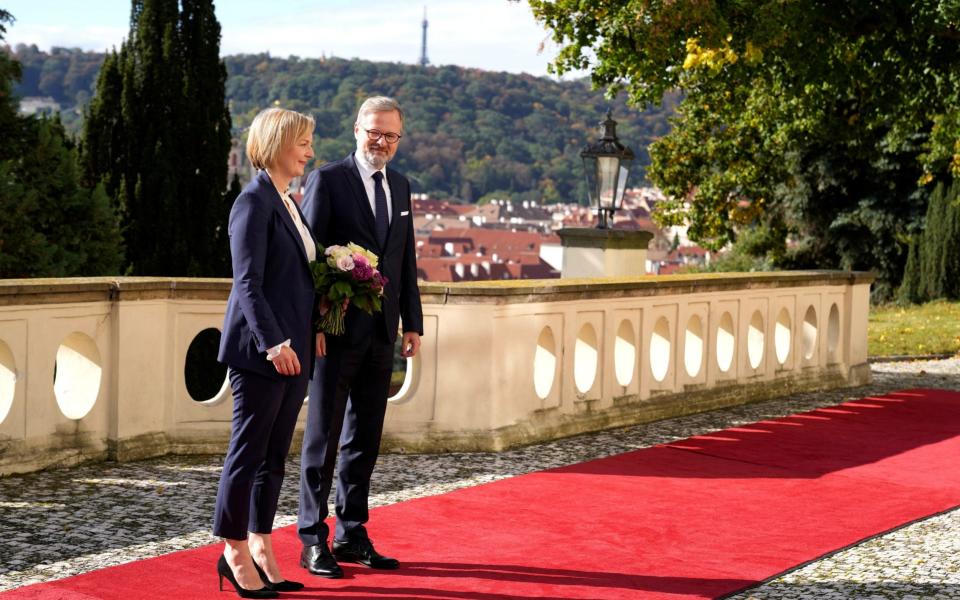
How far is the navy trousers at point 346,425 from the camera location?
5258 millimetres

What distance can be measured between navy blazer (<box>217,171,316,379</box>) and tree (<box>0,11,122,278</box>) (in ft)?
51.7

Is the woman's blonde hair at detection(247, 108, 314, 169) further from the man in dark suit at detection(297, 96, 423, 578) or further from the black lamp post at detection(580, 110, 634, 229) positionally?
the black lamp post at detection(580, 110, 634, 229)

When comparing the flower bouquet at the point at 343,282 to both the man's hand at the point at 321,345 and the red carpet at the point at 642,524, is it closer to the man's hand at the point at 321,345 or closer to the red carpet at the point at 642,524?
the man's hand at the point at 321,345

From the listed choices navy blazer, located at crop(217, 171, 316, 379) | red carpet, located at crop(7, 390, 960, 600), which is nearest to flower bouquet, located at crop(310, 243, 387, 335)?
navy blazer, located at crop(217, 171, 316, 379)

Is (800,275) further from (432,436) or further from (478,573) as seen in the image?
(478,573)

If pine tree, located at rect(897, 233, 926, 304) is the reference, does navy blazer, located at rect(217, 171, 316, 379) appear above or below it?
above

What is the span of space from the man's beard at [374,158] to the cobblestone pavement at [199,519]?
183 cm

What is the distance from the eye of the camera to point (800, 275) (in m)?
12.1

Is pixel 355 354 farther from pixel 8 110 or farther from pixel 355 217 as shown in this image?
pixel 8 110

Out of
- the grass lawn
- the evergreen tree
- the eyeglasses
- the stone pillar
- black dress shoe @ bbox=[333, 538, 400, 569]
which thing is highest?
the evergreen tree

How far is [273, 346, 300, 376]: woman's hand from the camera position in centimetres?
462

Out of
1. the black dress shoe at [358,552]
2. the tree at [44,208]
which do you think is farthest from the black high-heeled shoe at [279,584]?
the tree at [44,208]

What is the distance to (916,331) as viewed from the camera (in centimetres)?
2153

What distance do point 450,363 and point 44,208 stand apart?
14.8 m
